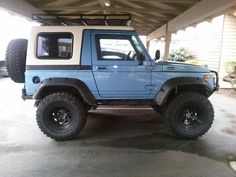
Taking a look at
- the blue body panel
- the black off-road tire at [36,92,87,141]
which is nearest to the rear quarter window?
the blue body panel

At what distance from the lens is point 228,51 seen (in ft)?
36.9

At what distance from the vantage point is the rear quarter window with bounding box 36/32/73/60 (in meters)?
4.84

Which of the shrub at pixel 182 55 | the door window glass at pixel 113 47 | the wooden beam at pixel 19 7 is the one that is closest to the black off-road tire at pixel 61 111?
the door window glass at pixel 113 47

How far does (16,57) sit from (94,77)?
143cm

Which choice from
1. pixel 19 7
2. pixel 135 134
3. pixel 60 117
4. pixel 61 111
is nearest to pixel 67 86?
pixel 61 111

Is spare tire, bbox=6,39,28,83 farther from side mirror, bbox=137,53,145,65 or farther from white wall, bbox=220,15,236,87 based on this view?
white wall, bbox=220,15,236,87

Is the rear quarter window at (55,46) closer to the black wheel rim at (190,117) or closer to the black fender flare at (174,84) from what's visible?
the black fender flare at (174,84)

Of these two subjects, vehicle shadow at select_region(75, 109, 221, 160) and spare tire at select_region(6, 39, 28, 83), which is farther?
→ spare tire at select_region(6, 39, 28, 83)

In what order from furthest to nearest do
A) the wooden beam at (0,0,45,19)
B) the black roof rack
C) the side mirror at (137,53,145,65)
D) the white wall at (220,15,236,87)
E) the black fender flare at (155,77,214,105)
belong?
1. the white wall at (220,15,236,87)
2. the wooden beam at (0,0,45,19)
3. the black roof rack
4. the side mirror at (137,53,145,65)
5. the black fender flare at (155,77,214,105)

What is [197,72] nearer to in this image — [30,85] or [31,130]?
[30,85]

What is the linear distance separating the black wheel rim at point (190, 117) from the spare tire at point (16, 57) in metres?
2.97

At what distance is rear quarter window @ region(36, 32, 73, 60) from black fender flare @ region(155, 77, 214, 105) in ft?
5.67

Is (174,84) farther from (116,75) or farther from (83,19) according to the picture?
(83,19)

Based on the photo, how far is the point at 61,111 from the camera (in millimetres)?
4863
